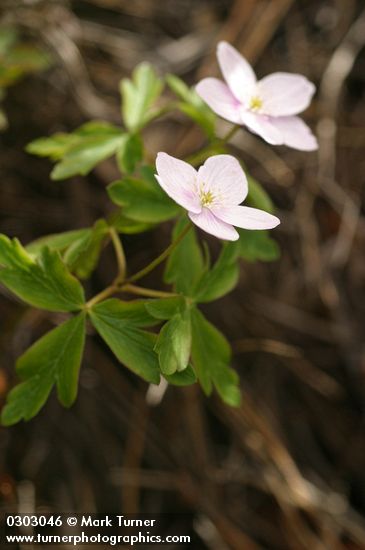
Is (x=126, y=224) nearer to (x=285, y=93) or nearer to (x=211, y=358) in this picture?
(x=211, y=358)

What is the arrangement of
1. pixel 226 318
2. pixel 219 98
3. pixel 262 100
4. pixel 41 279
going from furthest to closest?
pixel 226 318 < pixel 262 100 < pixel 219 98 < pixel 41 279

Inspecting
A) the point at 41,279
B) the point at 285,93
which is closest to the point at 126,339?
the point at 41,279

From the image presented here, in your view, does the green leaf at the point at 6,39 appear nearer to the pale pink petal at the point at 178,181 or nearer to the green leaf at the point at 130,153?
the green leaf at the point at 130,153

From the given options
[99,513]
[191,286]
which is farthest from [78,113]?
[99,513]

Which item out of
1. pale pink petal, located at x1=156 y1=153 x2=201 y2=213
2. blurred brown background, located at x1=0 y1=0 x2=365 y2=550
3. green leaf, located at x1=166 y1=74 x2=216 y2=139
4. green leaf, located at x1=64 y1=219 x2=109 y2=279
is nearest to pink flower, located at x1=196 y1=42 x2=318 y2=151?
green leaf, located at x1=166 y1=74 x2=216 y2=139

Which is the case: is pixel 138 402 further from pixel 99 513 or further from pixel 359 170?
pixel 359 170

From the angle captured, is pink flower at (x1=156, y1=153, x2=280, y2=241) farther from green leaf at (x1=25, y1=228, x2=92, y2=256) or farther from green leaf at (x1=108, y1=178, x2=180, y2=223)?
green leaf at (x1=25, y1=228, x2=92, y2=256)
